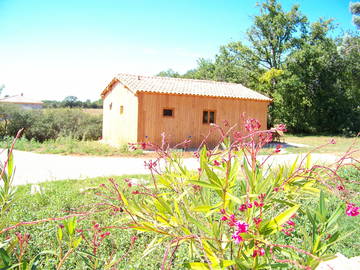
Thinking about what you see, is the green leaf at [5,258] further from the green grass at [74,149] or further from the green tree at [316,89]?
the green tree at [316,89]

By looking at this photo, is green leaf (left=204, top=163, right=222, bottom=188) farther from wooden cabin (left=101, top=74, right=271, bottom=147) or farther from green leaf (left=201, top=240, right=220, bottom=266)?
wooden cabin (left=101, top=74, right=271, bottom=147)

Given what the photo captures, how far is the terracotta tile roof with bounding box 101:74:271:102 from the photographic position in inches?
607

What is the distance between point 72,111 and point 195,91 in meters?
9.85

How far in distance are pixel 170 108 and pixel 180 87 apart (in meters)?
1.80

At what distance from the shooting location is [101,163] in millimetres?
10984

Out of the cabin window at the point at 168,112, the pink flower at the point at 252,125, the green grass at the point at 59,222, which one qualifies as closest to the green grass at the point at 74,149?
the cabin window at the point at 168,112

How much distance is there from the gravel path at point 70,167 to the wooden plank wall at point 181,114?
305cm

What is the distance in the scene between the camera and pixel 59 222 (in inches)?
157

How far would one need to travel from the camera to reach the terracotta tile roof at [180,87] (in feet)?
50.6

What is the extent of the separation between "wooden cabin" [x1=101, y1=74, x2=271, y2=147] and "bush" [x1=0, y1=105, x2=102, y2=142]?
285 cm

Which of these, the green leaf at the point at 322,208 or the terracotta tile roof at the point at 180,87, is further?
the terracotta tile roof at the point at 180,87

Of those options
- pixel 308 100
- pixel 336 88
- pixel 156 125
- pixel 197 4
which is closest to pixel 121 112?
pixel 156 125

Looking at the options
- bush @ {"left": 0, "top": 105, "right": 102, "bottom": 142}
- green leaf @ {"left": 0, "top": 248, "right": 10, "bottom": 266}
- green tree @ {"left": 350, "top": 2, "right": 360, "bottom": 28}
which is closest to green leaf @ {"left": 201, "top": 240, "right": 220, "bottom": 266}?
green leaf @ {"left": 0, "top": 248, "right": 10, "bottom": 266}

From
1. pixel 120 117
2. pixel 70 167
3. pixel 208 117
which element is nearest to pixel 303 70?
pixel 208 117
